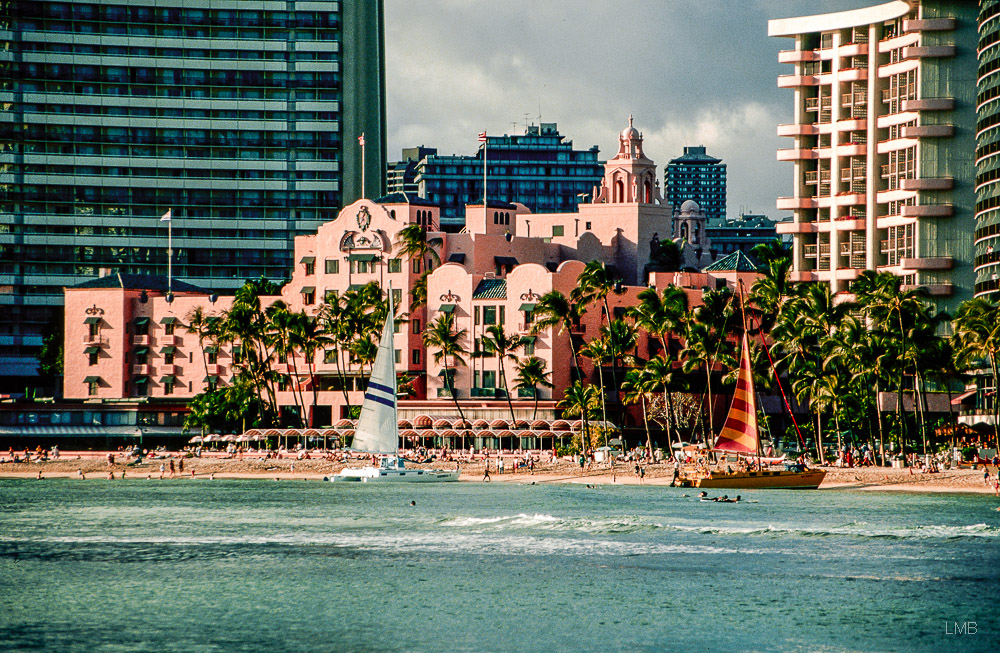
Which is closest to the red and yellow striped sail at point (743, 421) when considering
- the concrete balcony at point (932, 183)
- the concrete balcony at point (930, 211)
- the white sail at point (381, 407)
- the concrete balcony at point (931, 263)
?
the white sail at point (381, 407)

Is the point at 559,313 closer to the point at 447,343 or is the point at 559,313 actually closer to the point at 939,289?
the point at 447,343

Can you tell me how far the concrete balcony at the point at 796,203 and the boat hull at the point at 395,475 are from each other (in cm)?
5510

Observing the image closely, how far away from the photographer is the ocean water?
6238 cm

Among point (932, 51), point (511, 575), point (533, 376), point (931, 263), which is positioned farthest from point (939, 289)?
point (511, 575)

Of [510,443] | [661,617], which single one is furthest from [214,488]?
[661,617]

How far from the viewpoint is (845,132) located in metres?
164

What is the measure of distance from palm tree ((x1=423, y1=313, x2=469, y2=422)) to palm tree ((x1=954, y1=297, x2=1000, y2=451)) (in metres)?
63.1

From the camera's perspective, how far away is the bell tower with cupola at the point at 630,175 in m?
189

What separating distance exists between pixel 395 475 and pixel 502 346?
36259 millimetres

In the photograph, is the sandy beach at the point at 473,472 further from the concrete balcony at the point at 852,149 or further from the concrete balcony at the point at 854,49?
the concrete balcony at the point at 854,49

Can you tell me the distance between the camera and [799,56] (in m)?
167

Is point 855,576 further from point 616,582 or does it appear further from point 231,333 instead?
point 231,333

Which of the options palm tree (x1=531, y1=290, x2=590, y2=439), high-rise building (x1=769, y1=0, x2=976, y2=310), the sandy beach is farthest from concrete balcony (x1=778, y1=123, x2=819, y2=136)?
the sandy beach

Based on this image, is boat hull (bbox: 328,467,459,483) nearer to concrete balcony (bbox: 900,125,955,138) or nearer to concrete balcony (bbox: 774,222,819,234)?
concrete balcony (bbox: 774,222,819,234)
